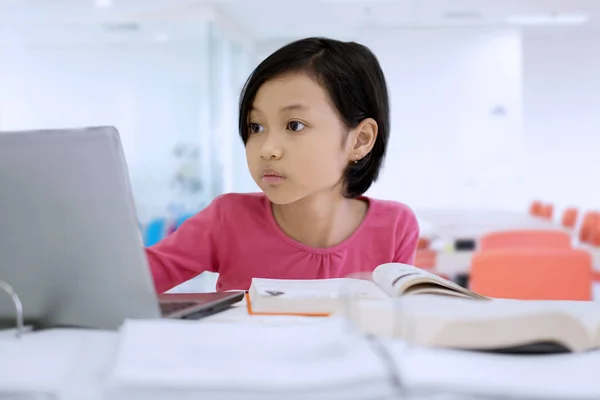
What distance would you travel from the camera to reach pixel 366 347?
0.64 m

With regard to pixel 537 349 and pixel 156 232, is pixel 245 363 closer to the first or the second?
pixel 537 349

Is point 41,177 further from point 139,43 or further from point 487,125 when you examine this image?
point 487,125

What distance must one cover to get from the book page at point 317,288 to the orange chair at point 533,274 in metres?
1.00

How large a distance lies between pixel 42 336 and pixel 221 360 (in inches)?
11.8

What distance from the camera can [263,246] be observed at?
1.47 metres

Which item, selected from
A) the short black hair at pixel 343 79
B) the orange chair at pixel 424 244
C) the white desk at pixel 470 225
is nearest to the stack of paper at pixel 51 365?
the short black hair at pixel 343 79

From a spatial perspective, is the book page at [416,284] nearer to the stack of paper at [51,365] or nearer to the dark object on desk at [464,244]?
the stack of paper at [51,365]

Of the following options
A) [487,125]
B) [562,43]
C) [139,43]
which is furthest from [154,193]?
[562,43]

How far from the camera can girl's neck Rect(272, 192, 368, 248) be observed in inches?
57.6

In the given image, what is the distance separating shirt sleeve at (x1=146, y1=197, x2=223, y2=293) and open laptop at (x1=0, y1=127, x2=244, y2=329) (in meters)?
0.51

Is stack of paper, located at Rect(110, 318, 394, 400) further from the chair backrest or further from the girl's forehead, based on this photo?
the chair backrest

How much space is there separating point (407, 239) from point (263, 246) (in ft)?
1.00

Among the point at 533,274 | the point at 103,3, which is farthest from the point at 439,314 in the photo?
the point at 103,3

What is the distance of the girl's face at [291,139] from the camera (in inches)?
49.9
